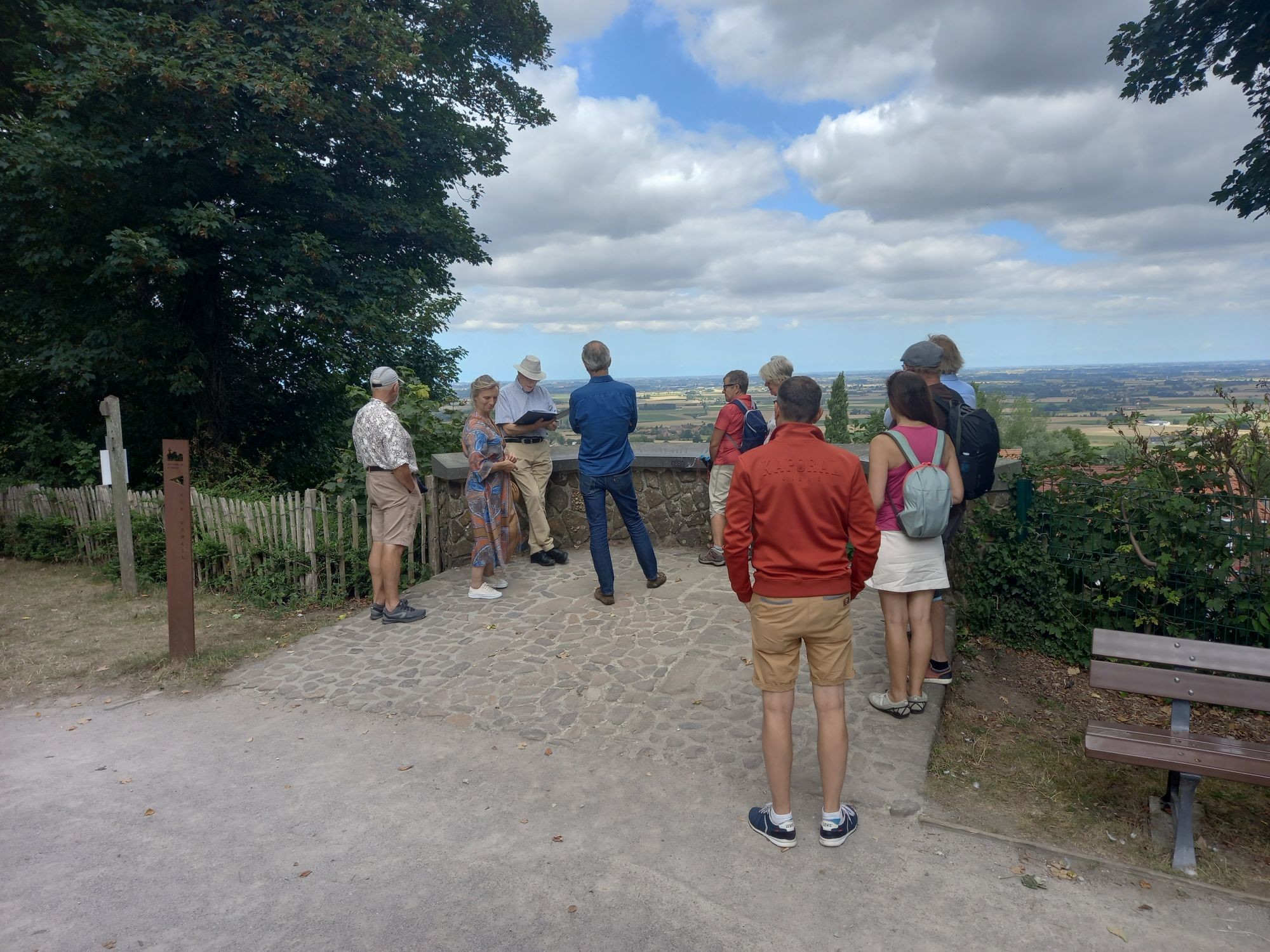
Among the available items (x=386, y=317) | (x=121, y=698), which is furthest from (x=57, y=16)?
(x=121, y=698)

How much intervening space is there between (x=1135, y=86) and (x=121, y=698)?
13777mm

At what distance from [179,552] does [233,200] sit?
8.61m

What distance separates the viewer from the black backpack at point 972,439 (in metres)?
4.48

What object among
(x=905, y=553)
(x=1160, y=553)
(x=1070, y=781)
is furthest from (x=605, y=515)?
(x=1160, y=553)

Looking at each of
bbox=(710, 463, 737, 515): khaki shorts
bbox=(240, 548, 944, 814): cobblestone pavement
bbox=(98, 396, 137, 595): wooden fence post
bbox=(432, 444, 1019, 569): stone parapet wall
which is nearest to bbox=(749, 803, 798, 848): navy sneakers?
bbox=(240, 548, 944, 814): cobblestone pavement

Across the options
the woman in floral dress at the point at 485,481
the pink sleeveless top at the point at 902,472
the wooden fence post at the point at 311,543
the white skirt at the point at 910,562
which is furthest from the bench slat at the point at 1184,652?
the wooden fence post at the point at 311,543

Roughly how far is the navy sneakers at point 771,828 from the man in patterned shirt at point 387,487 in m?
3.77

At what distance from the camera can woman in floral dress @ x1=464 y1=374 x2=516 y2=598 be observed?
6.75 meters

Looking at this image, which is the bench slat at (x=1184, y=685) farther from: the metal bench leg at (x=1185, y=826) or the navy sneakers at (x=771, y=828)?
the navy sneakers at (x=771, y=828)

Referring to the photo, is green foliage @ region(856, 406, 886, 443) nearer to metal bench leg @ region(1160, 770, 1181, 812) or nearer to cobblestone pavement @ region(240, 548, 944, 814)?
cobblestone pavement @ region(240, 548, 944, 814)

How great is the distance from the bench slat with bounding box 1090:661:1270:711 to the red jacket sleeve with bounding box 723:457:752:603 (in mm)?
1650

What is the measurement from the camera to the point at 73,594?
27.0 feet

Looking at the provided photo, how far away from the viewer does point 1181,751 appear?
318 cm

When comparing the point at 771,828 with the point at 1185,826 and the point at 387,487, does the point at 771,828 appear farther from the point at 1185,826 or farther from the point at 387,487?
the point at 387,487
